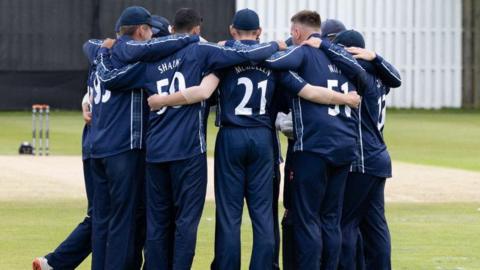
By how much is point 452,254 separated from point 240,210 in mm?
3346

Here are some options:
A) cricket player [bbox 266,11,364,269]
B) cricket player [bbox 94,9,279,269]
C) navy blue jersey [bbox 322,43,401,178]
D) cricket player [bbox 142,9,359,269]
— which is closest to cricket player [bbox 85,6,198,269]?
cricket player [bbox 94,9,279,269]

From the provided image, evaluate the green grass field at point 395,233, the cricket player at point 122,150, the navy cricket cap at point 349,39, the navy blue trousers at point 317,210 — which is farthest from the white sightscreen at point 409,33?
the navy blue trousers at point 317,210

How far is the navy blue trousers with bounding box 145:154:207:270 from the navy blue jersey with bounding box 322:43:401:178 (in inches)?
49.6

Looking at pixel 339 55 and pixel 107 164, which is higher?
pixel 339 55

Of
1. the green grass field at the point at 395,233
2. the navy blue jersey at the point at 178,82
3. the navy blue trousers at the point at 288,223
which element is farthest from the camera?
the green grass field at the point at 395,233

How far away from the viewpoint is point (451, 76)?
42.9 m

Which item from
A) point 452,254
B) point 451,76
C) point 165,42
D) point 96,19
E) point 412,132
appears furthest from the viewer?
point 451,76

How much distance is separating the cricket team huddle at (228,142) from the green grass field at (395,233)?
1749mm

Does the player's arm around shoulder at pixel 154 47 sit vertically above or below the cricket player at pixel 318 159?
above

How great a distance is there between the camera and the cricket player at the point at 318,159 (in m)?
9.70

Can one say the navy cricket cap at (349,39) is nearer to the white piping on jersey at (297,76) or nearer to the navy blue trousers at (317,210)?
the white piping on jersey at (297,76)

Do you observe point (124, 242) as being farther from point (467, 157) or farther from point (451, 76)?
point (451, 76)

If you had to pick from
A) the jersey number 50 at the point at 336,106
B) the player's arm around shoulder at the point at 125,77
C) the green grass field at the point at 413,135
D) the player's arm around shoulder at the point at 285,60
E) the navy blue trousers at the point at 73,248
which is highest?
the player's arm around shoulder at the point at 285,60

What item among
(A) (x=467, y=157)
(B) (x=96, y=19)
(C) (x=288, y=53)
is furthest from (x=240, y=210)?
(B) (x=96, y=19)
